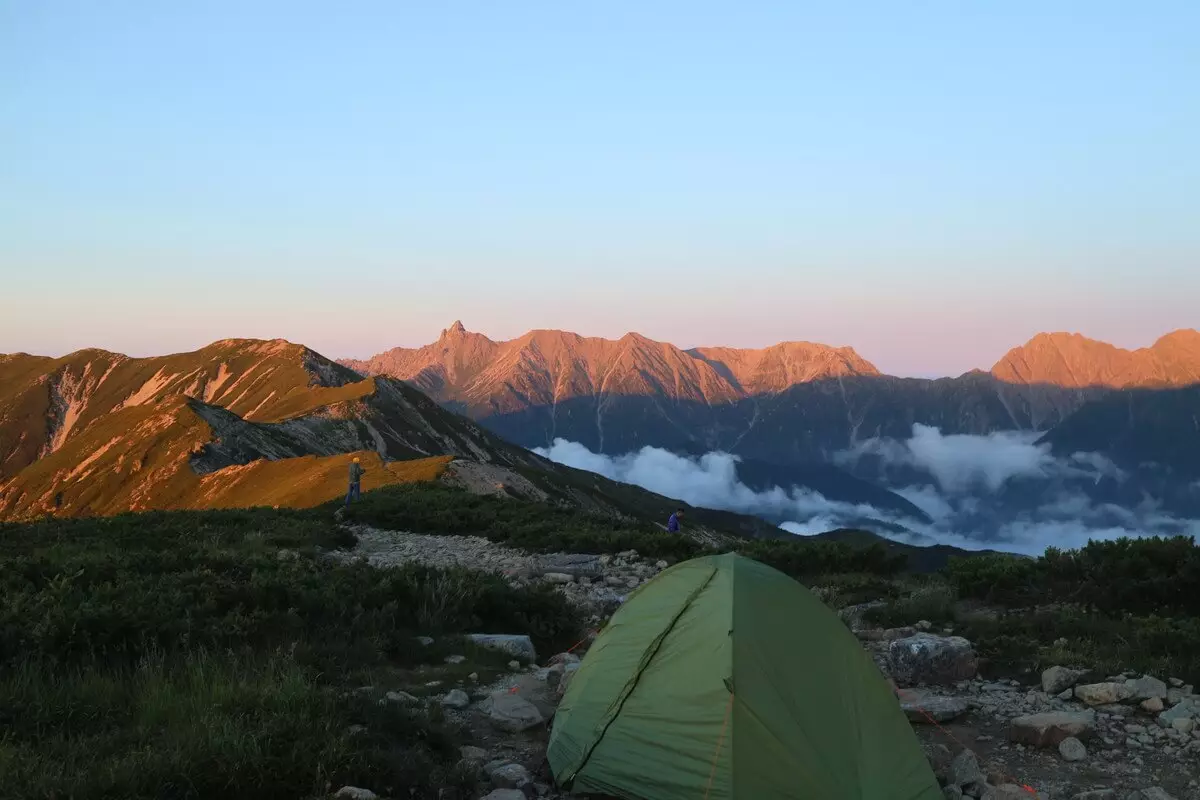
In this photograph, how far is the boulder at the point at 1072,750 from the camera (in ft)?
26.7

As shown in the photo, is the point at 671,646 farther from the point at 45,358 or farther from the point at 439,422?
the point at 45,358

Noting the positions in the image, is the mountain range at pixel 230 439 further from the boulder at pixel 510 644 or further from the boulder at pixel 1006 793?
the boulder at pixel 1006 793

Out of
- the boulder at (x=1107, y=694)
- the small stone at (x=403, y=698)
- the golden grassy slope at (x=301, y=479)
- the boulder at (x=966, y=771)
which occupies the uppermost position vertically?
the small stone at (x=403, y=698)

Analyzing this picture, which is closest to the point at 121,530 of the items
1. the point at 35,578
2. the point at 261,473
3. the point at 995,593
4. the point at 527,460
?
the point at 35,578

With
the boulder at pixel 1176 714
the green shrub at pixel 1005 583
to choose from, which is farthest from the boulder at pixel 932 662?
the green shrub at pixel 1005 583

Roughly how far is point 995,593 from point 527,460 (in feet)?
451

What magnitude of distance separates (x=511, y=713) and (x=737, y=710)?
2.77 meters

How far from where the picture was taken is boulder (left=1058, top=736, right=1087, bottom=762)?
26.7 feet

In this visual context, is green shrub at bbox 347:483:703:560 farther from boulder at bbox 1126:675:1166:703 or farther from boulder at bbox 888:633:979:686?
boulder at bbox 1126:675:1166:703

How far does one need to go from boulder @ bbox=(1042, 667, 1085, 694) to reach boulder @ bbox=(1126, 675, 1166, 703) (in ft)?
2.03

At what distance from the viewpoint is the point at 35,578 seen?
11.5 metres

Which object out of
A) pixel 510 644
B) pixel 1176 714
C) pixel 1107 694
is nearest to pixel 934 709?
pixel 1107 694

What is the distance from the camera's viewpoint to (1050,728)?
853 cm

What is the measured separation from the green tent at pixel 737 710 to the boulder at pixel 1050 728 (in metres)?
1.90
